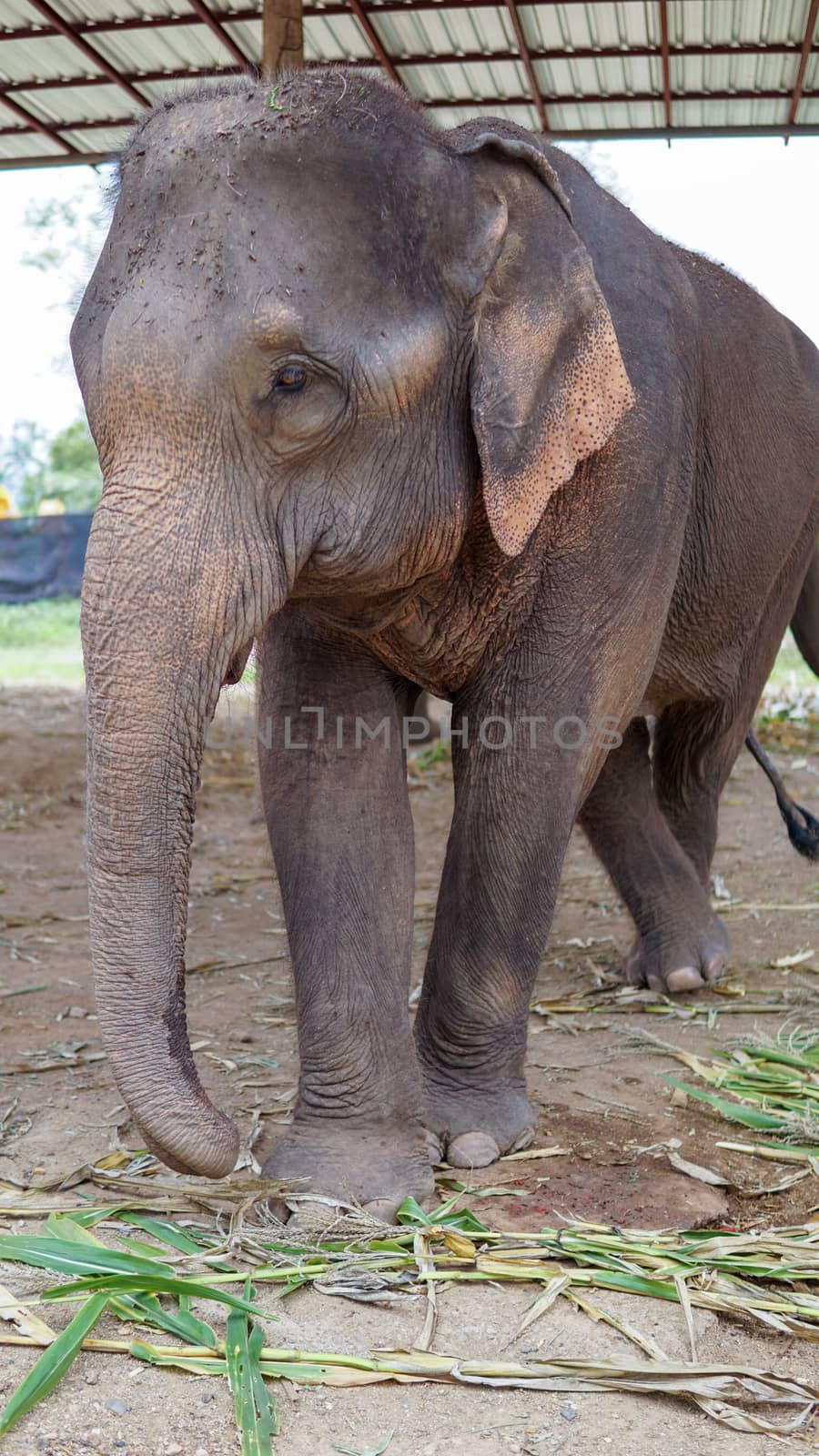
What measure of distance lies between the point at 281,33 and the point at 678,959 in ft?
14.9

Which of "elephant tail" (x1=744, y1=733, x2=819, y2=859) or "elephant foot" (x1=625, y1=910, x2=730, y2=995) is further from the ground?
"elephant tail" (x1=744, y1=733, x2=819, y2=859)

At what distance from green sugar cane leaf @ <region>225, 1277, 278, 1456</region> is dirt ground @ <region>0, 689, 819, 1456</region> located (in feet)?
0.11

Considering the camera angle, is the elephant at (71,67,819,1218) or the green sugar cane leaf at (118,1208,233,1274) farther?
the green sugar cane leaf at (118,1208,233,1274)

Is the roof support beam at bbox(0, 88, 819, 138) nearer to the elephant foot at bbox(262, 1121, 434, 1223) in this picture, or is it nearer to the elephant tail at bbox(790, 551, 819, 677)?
the elephant tail at bbox(790, 551, 819, 677)

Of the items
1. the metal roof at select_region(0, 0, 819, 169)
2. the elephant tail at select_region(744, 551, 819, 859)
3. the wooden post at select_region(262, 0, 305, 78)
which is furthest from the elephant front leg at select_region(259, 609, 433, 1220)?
the metal roof at select_region(0, 0, 819, 169)

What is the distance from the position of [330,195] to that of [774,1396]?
2.01 meters

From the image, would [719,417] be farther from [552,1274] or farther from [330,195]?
[552,1274]

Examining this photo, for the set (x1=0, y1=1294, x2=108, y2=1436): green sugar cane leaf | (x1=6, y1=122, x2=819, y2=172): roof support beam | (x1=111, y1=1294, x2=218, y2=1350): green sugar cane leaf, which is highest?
(x1=6, y1=122, x2=819, y2=172): roof support beam

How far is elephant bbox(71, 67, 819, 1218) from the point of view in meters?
2.45

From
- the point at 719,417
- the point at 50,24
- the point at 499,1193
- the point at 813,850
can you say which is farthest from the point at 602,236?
the point at 50,24

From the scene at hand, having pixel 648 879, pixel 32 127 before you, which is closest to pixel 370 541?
pixel 648 879

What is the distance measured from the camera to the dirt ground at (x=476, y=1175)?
2186 millimetres

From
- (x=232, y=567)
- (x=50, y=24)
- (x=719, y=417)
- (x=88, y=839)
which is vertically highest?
(x=50, y=24)

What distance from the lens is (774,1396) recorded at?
2268 millimetres
